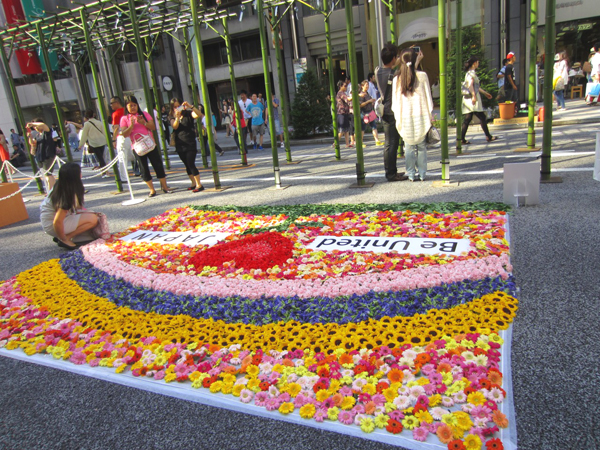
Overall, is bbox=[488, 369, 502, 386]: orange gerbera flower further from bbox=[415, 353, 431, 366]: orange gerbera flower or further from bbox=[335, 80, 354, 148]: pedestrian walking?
bbox=[335, 80, 354, 148]: pedestrian walking

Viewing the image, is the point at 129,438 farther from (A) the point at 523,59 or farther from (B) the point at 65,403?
(A) the point at 523,59

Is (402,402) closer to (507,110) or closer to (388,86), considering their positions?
(388,86)

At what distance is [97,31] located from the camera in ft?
43.0

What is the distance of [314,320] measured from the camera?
3.30 meters

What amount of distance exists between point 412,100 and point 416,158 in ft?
3.36

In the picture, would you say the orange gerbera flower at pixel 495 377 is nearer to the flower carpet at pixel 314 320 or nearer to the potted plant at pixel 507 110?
the flower carpet at pixel 314 320

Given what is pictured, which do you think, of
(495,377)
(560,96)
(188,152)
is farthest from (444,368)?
(560,96)

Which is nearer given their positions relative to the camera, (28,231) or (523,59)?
(28,231)

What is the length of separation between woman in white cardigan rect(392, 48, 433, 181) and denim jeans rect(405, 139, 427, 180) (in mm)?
116

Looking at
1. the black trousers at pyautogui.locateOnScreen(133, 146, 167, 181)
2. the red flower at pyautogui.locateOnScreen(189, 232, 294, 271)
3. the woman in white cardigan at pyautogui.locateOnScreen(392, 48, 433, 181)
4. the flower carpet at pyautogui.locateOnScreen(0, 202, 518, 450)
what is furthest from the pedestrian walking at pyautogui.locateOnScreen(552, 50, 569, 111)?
the red flower at pyautogui.locateOnScreen(189, 232, 294, 271)

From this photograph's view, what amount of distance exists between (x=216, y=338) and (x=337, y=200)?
13.1 feet

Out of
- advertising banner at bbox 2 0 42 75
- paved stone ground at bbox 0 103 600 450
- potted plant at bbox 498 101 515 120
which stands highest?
advertising banner at bbox 2 0 42 75

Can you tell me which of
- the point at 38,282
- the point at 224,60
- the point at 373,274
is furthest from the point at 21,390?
the point at 224,60

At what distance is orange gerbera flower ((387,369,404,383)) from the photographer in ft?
8.26
